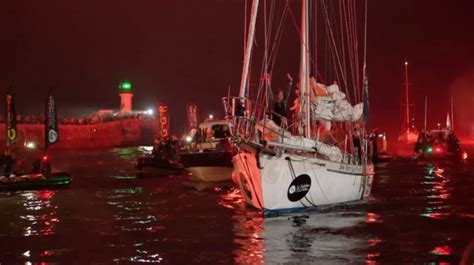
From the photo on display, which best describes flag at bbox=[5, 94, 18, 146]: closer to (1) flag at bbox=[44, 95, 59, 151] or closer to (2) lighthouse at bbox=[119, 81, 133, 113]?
(1) flag at bbox=[44, 95, 59, 151]

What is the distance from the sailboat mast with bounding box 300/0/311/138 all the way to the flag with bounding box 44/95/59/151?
1289 centimetres

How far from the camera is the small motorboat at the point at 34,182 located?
2469 centimetres

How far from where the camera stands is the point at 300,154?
17328 millimetres

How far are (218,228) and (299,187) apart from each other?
292 cm

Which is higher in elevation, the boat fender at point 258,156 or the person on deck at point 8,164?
the boat fender at point 258,156

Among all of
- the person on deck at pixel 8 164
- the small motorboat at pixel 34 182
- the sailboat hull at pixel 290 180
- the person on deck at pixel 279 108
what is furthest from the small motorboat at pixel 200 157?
the sailboat hull at pixel 290 180

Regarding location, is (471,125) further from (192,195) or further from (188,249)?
(188,249)

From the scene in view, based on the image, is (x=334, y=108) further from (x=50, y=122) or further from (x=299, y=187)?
(x=50, y=122)

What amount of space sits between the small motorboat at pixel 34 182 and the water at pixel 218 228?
2.44ft

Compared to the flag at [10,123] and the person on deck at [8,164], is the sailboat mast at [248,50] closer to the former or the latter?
the person on deck at [8,164]

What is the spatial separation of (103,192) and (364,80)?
11915 mm

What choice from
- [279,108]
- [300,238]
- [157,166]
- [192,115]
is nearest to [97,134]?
[192,115]

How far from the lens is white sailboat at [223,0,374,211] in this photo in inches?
647

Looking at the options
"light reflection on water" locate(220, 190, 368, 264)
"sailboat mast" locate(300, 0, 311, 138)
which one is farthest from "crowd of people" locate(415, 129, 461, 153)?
"light reflection on water" locate(220, 190, 368, 264)
